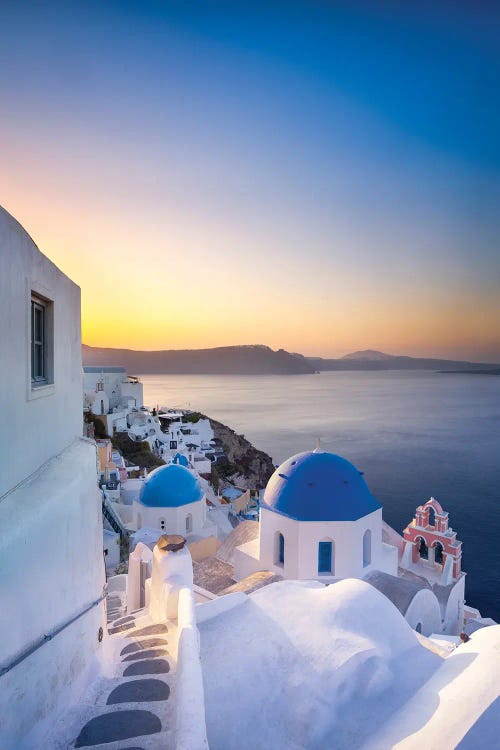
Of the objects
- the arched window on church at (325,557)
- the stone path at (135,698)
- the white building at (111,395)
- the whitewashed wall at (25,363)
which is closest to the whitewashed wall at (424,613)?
the arched window on church at (325,557)

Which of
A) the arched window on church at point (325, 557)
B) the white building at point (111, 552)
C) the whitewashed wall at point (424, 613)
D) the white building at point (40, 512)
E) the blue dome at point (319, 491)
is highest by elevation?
the white building at point (40, 512)

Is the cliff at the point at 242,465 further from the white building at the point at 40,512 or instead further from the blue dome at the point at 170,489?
the white building at the point at 40,512

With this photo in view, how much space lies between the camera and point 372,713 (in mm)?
3814

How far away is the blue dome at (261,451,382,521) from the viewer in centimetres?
1064

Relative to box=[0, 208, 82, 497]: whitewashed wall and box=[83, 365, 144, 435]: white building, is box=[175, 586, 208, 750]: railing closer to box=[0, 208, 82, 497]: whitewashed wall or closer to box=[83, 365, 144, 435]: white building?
box=[0, 208, 82, 497]: whitewashed wall

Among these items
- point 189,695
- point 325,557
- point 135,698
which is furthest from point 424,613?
point 189,695

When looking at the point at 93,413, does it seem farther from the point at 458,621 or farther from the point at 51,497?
the point at 51,497

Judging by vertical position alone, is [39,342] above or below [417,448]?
above

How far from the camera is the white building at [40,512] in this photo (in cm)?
306

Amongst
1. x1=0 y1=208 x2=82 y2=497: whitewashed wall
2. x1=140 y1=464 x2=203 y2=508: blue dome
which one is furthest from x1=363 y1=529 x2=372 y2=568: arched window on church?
x1=0 y1=208 x2=82 y2=497: whitewashed wall

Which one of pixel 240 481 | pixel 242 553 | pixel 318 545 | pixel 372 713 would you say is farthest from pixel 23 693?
pixel 240 481

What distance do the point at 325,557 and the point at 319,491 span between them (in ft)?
5.30

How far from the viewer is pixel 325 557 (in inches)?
423

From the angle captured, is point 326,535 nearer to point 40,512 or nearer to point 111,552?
point 40,512
